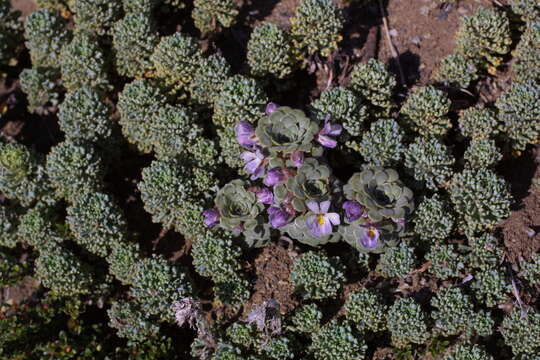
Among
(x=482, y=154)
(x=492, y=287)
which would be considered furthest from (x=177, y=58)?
(x=492, y=287)

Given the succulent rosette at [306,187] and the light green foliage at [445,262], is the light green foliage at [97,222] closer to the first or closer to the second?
the succulent rosette at [306,187]

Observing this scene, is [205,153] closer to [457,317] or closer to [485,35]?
[457,317]

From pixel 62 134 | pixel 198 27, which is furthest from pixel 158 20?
pixel 62 134

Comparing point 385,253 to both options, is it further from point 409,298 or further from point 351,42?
point 351,42

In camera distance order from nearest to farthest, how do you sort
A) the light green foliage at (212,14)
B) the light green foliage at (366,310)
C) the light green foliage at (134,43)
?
the light green foliage at (366,310)
the light green foliage at (134,43)
the light green foliage at (212,14)

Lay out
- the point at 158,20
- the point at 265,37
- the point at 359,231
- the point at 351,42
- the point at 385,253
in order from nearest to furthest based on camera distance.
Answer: the point at 359,231 → the point at 385,253 → the point at 265,37 → the point at 351,42 → the point at 158,20

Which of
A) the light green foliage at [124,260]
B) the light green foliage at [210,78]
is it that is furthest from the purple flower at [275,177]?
the light green foliage at [124,260]
